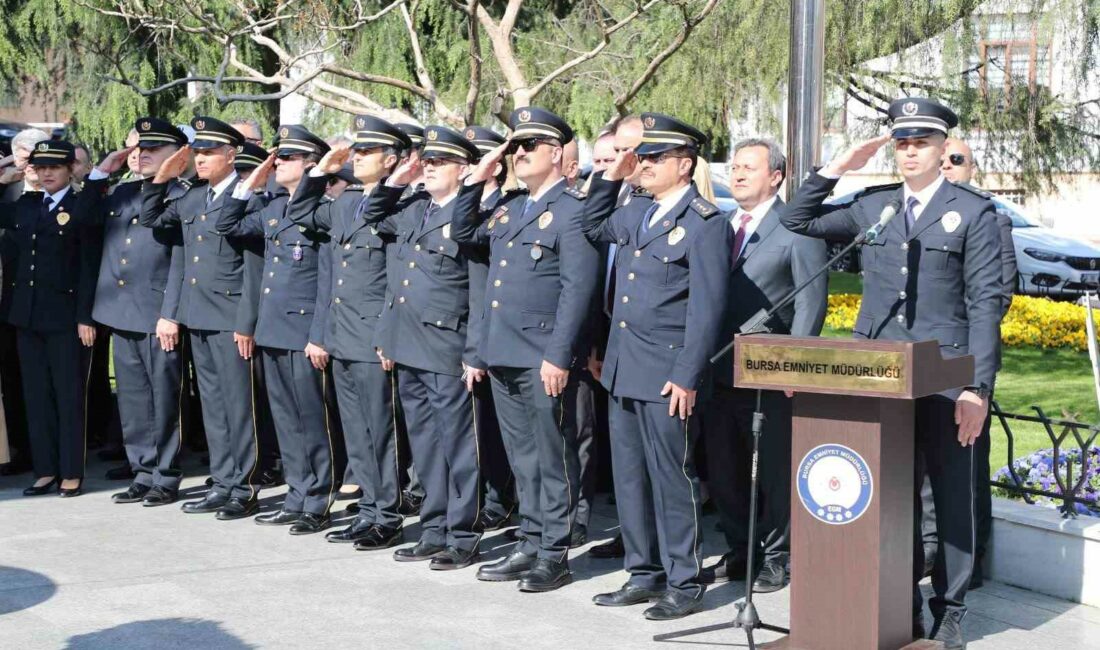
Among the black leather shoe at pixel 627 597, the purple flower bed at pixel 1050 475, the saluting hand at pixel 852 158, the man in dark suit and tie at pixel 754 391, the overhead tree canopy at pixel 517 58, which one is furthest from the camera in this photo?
the overhead tree canopy at pixel 517 58

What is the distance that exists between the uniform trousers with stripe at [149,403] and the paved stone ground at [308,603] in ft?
2.76

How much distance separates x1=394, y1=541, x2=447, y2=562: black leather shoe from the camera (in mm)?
6852

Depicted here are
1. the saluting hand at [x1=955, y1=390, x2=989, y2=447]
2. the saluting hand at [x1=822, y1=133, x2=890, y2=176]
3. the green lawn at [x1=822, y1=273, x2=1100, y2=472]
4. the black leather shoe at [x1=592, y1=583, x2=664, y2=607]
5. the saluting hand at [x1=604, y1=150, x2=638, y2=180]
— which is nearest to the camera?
the saluting hand at [x1=955, y1=390, x2=989, y2=447]

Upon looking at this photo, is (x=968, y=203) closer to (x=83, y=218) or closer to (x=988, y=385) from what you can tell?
(x=988, y=385)

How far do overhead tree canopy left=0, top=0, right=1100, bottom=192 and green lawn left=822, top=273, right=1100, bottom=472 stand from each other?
1.55m

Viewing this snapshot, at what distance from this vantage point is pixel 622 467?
6.16 m

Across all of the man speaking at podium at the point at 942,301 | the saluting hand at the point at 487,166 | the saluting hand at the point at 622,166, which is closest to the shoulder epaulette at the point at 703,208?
the saluting hand at the point at 622,166

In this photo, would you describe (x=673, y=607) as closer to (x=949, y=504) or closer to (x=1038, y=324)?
(x=949, y=504)

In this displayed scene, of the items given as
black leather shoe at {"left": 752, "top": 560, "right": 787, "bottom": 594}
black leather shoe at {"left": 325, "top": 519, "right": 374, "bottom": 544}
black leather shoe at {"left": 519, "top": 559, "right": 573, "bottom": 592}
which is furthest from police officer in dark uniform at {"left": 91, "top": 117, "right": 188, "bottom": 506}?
black leather shoe at {"left": 752, "top": 560, "right": 787, "bottom": 594}

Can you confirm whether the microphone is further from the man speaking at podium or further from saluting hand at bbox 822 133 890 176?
saluting hand at bbox 822 133 890 176

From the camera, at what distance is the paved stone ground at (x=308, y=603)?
5.59 meters

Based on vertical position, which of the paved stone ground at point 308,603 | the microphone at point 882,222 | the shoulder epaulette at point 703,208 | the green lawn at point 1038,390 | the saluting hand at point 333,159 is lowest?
the paved stone ground at point 308,603

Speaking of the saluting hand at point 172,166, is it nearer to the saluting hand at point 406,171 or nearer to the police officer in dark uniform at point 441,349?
the saluting hand at point 406,171

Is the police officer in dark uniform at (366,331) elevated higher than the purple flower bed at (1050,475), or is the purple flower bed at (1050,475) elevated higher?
the police officer in dark uniform at (366,331)
